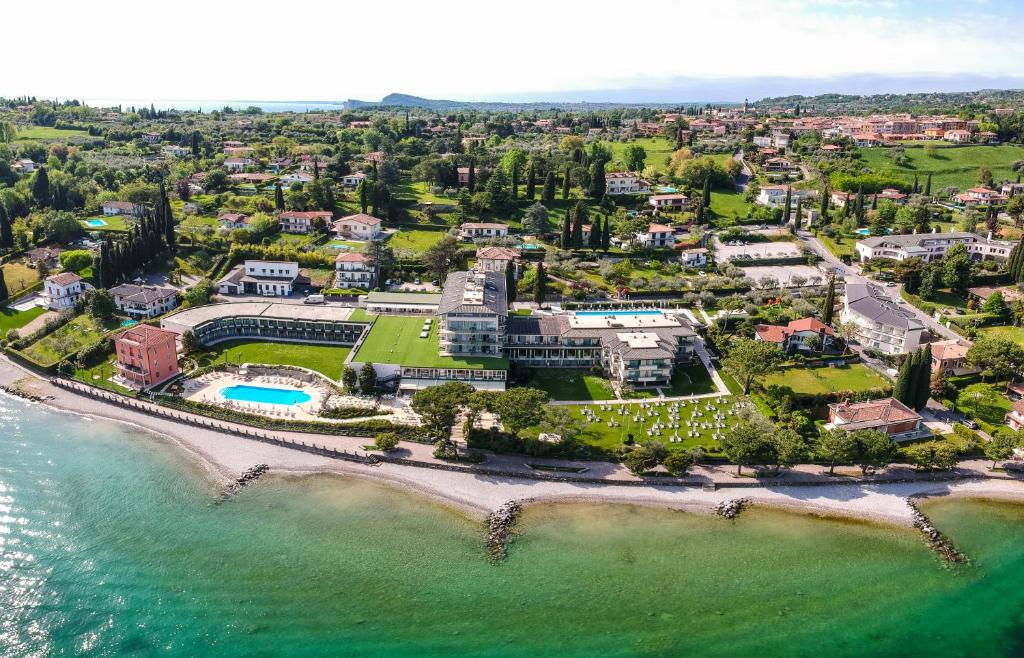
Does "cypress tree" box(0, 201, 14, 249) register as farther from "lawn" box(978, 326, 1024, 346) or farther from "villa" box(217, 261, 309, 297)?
"lawn" box(978, 326, 1024, 346)

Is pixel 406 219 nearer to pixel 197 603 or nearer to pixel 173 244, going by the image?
pixel 173 244

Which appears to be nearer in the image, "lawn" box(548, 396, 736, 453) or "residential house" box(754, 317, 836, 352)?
"lawn" box(548, 396, 736, 453)

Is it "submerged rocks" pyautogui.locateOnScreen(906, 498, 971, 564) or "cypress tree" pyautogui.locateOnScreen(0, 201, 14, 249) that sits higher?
"cypress tree" pyautogui.locateOnScreen(0, 201, 14, 249)

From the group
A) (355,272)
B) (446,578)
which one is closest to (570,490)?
(446,578)

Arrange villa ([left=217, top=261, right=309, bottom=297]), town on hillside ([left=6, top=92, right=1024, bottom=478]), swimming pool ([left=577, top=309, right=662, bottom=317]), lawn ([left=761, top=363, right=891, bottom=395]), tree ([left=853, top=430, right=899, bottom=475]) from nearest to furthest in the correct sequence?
tree ([left=853, top=430, right=899, bottom=475]) < town on hillside ([left=6, top=92, right=1024, bottom=478]) < lawn ([left=761, top=363, right=891, bottom=395]) < swimming pool ([left=577, top=309, right=662, bottom=317]) < villa ([left=217, top=261, right=309, bottom=297])

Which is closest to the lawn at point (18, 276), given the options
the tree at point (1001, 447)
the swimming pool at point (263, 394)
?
the swimming pool at point (263, 394)

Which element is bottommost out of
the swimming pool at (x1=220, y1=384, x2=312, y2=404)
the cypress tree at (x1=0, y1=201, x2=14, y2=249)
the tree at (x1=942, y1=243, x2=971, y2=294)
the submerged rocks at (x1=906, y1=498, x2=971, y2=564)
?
the submerged rocks at (x1=906, y1=498, x2=971, y2=564)

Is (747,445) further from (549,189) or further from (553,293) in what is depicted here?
(549,189)

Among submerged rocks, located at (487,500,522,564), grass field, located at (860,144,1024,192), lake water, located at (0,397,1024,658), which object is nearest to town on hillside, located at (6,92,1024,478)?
grass field, located at (860,144,1024,192)
